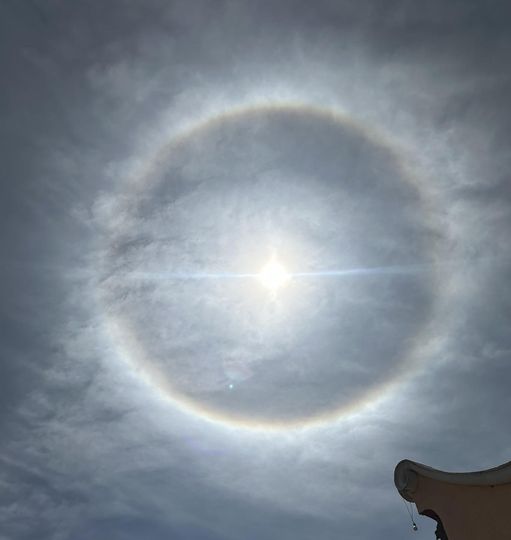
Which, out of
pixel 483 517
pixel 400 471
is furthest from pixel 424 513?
pixel 483 517

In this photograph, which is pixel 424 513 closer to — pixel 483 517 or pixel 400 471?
pixel 400 471

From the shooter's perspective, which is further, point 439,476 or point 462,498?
point 439,476

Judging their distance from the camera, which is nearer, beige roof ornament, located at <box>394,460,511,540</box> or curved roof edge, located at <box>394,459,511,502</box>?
beige roof ornament, located at <box>394,460,511,540</box>

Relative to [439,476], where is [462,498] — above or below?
below

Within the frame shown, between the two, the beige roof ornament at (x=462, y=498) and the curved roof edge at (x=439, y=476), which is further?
the curved roof edge at (x=439, y=476)
